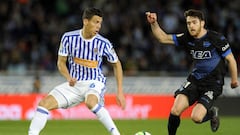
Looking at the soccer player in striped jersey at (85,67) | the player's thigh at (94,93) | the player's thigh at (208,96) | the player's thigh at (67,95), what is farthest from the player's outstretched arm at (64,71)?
the player's thigh at (208,96)

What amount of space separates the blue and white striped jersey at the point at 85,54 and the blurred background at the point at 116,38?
356 inches

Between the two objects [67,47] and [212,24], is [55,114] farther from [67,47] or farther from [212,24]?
[67,47]

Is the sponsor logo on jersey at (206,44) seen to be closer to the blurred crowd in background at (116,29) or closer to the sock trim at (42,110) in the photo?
the sock trim at (42,110)

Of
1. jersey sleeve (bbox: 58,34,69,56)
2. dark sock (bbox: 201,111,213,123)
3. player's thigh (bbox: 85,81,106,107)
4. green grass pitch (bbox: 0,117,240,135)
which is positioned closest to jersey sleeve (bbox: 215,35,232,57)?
dark sock (bbox: 201,111,213,123)

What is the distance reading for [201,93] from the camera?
34.8 ft

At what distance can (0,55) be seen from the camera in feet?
64.4

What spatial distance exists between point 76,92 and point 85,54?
526 millimetres

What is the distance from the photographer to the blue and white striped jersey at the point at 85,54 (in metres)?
9.83

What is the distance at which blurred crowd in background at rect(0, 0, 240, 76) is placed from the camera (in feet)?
65.2

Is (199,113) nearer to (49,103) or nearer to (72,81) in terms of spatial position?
(72,81)

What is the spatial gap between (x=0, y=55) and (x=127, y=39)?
3575mm

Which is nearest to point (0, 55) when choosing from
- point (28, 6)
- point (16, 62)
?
point (16, 62)

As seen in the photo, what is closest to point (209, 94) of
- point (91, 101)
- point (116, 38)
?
point (91, 101)

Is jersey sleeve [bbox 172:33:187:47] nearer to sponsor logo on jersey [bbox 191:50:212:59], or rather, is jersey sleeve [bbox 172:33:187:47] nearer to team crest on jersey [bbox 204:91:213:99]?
sponsor logo on jersey [bbox 191:50:212:59]
